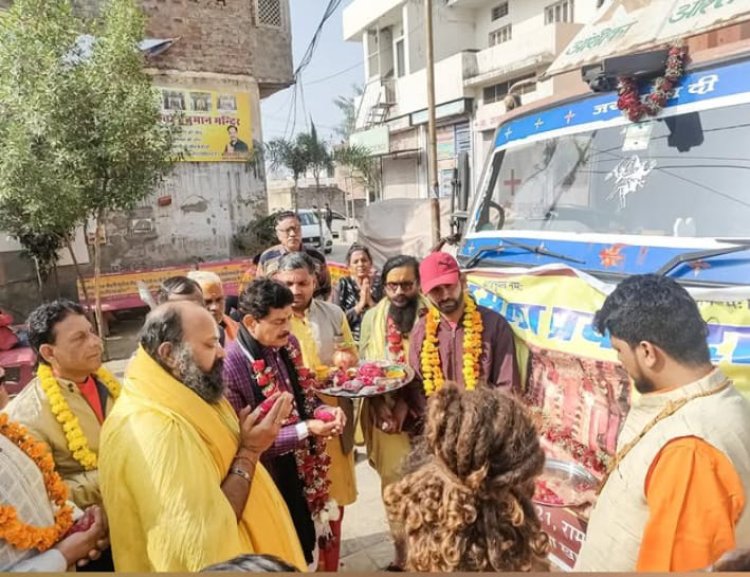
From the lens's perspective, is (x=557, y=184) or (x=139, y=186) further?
(x=557, y=184)

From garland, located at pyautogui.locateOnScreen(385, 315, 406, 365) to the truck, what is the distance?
44cm

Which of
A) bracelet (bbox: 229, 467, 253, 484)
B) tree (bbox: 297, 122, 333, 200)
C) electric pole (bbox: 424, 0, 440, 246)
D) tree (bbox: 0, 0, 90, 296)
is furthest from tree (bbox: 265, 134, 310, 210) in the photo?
bracelet (bbox: 229, 467, 253, 484)

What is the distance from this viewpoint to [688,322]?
1055 millimetres

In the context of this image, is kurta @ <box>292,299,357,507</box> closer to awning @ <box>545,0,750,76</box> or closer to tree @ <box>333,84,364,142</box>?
tree @ <box>333,84,364,142</box>

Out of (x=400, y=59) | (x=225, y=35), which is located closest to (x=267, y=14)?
(x=225, y=35)

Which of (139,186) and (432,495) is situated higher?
(139,186)

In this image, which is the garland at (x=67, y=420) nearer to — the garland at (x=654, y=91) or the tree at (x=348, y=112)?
the tree at (x=348, y=112)

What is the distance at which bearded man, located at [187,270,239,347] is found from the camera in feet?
8.17

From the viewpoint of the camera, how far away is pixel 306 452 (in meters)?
2.09

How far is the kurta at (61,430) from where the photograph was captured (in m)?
1.66

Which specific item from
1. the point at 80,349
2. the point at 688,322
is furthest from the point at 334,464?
the point at 688,322

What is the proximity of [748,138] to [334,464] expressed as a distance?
2.00 meters

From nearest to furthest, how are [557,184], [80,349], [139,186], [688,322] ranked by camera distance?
1. [688,322]
2. [80,349]
3. [139,186]
4. [557,184]

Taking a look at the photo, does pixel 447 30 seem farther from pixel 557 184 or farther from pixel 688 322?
pixel 688 322
